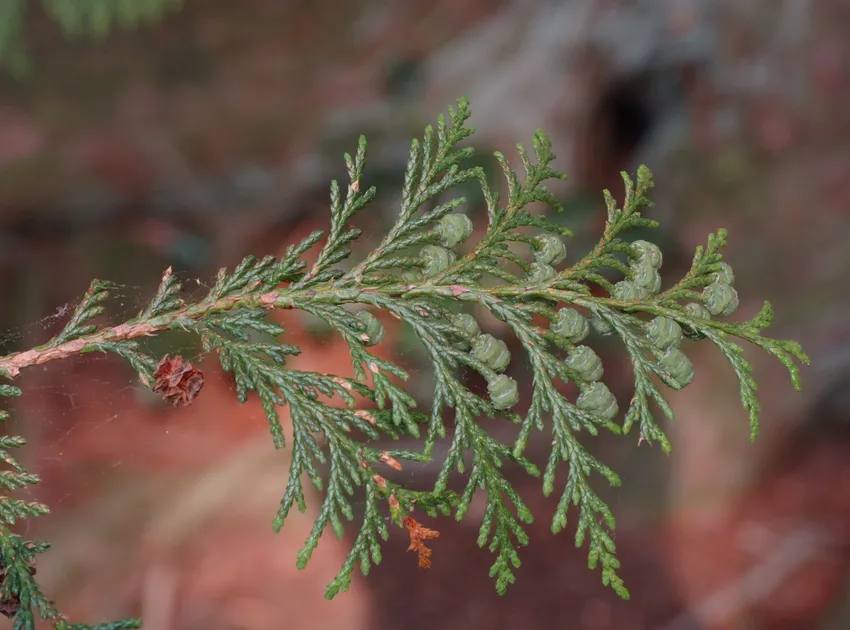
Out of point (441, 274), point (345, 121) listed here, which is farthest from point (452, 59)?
point (441, 274)

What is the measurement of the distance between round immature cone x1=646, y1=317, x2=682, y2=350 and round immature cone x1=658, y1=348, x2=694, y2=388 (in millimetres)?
19

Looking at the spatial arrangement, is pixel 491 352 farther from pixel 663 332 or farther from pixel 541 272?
pixel 663 332

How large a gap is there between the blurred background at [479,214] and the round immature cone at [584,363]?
2.15 metres

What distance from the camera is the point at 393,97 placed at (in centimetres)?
472

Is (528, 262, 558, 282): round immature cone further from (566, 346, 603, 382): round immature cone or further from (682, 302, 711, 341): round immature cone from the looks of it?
(682, 302, 711, 341): round immature cone

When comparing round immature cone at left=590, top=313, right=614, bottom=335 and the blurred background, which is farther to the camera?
the blurred background

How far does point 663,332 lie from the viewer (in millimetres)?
1288

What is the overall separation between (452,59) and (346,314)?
12.5ft

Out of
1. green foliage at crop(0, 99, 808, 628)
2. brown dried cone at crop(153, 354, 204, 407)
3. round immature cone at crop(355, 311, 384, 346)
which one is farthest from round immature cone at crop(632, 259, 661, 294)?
brown dried cone at crop(153, 354, 204, 407)

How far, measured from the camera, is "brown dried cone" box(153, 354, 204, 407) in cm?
131

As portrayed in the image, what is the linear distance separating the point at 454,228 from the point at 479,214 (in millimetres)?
2315

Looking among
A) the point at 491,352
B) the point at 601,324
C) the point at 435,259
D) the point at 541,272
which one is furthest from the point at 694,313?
the point at 435,259

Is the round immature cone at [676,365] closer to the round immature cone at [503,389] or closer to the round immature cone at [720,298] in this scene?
the round immature cone at [720,298]

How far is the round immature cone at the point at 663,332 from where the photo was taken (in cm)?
129
